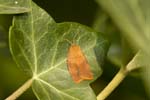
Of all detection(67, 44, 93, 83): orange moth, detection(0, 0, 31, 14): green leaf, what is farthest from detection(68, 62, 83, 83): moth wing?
detection(0, 0, 31, 14): green leaf

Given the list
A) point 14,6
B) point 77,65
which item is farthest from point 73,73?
point 14,6

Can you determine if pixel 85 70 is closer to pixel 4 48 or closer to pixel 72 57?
pixel 72 57

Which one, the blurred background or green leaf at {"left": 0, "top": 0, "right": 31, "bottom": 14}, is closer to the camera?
green leaf at {"left": 0, "top": 0, "right": 31, "bottom": 14}

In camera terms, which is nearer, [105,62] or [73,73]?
[73,73]

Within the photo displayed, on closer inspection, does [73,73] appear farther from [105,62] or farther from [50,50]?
[105,62]

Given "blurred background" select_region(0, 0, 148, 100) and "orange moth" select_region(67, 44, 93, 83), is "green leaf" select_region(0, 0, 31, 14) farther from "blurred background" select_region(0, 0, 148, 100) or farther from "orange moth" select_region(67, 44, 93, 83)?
"blurred background" select_region(0, 0, 148, 100)

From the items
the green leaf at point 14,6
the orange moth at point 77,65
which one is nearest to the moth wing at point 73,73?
the orange moth at point 77,65

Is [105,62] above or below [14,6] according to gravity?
below

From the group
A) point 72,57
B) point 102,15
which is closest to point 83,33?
point 72,57
